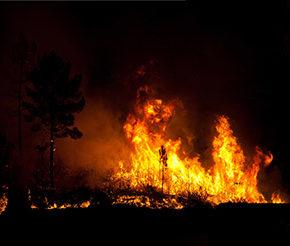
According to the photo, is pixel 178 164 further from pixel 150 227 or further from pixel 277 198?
pixel 150 227

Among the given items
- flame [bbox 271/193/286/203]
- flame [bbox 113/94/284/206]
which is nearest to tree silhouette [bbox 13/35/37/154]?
flame [bbox 113/94/284/206]

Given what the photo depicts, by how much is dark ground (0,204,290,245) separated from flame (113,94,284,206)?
15.5 feet

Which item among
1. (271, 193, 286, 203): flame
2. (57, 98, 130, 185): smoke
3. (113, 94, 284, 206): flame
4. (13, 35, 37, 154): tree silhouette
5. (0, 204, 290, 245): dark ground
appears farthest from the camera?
(13, 35, 37, 154): tree silhouette

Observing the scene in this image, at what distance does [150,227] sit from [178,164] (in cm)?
1071

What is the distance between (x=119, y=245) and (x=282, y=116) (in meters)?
19.5

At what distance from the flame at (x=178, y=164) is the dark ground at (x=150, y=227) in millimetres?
4717

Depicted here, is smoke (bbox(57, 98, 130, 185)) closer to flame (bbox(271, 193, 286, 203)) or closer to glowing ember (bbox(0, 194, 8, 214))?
glowing ember (bbox(0, 194, 8, 214))

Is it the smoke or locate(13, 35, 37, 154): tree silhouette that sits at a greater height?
locate(13, 35, 37, 154): tree silhouette

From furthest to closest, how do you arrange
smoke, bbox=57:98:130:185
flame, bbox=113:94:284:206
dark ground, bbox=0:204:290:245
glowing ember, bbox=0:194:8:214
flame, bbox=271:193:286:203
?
smoke, bbox=57:98:130:185, flame, bbox=271:193:286:203, glowing ember, bbox=0:194:8:214, flame, bbox=113:94:284:206, dark ground, bbox=0:204:290:245

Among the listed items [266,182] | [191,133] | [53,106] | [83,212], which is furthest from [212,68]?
[83,212]

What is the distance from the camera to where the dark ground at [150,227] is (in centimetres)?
1802

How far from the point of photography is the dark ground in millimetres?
18016

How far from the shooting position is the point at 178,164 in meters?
29.2

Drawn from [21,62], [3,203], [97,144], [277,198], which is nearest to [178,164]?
[277,198]
